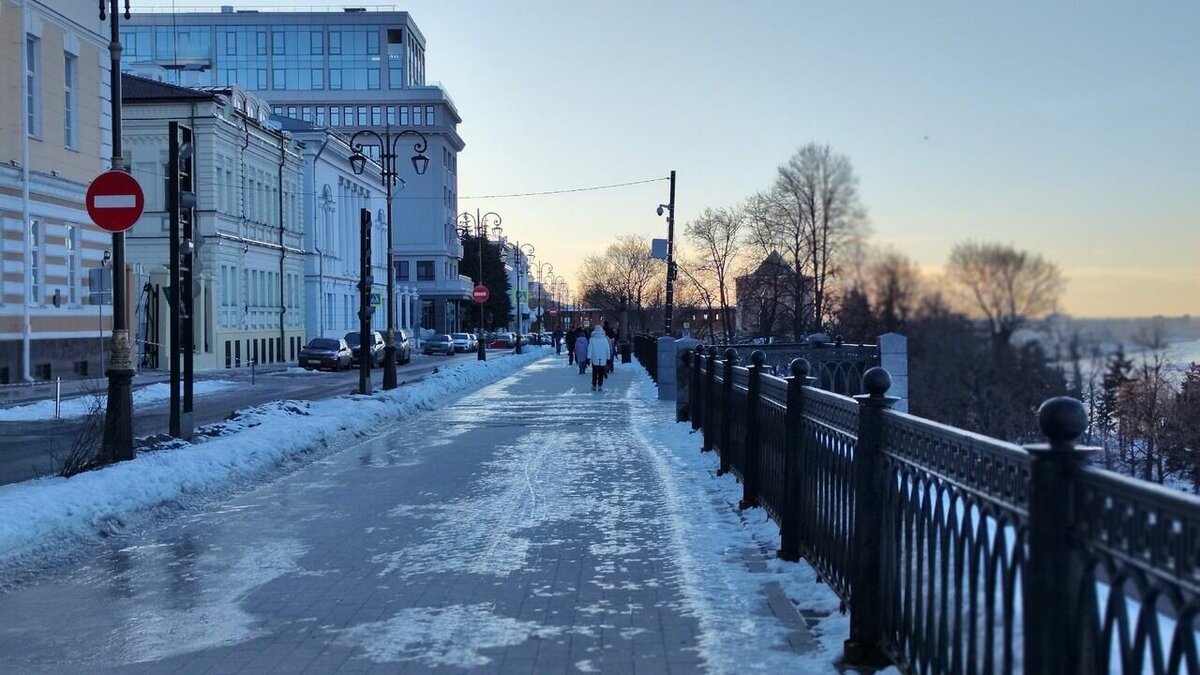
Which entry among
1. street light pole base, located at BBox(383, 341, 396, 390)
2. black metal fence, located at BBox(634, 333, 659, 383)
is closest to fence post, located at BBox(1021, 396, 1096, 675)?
black metal fence, located at BBox(634, 333, 659, 383)

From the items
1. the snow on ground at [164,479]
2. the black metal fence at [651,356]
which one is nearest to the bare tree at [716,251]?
the black metal fence at [651,356]

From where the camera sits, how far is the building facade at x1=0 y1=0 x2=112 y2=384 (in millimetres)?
28266

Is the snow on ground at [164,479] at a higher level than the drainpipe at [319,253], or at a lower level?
lower

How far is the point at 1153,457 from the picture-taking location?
12641mm

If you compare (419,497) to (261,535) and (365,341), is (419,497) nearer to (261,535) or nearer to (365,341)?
(261,535)

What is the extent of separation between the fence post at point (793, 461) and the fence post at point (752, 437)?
5.59 feet

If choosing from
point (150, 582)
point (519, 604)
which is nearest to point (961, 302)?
point (519, 604)

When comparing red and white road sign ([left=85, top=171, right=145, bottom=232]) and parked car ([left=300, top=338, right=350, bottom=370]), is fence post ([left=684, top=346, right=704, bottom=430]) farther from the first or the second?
parked car ([left=300, top=338, right=350, bottom=370])

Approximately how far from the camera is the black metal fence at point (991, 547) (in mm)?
2814

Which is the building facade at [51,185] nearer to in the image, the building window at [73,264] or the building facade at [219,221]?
the building window at [73,264]

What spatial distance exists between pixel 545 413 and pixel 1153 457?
39.7 feet

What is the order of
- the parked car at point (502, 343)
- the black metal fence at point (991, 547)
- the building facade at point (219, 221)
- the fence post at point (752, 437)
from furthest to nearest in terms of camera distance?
the parked car at point (502, 343), the building facade at point (219, 221), the fence post at point (752, 437), the black metal fence at point (991, 547)

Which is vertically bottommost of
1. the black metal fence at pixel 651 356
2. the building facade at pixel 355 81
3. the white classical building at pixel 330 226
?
the black metal fence at pixel 651 356

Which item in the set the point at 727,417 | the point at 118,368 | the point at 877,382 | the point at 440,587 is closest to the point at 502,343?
the point at 118,368
